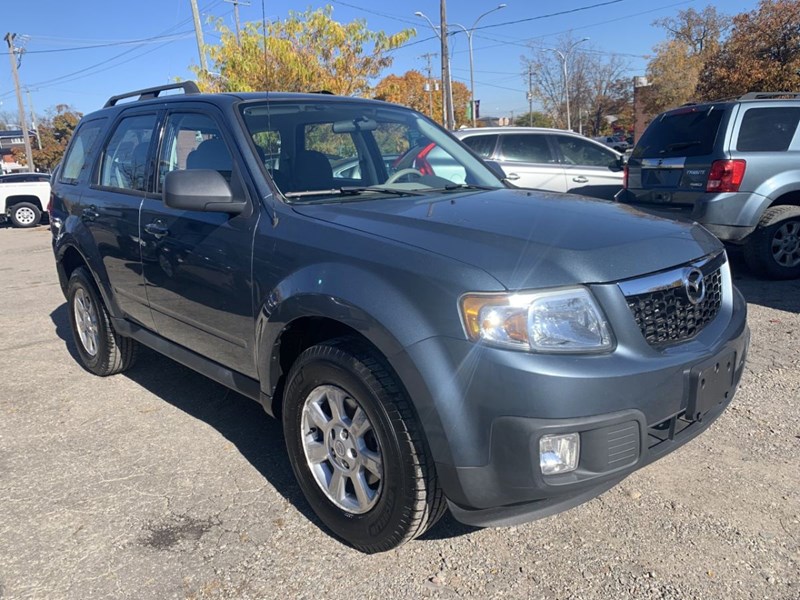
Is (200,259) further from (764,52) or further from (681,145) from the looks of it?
(764,52)

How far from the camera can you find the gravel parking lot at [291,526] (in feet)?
8.11

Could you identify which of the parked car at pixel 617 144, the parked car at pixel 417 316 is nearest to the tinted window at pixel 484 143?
the parked car at pixel 617 144

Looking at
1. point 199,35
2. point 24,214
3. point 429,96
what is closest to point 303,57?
point 199,35

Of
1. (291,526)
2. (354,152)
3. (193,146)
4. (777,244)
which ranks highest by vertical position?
(193,146)

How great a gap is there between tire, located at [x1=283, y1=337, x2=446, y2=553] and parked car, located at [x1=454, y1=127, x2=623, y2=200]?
7314 millimetres

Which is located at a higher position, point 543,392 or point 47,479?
point 543,392

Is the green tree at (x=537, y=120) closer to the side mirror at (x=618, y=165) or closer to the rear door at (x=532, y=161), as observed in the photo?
the rear door at (x=532, y=161)

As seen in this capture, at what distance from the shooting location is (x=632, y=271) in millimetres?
2318

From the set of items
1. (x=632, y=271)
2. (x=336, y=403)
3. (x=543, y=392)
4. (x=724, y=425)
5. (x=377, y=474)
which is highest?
(x=632, y=271)

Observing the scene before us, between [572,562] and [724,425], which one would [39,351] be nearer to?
[572,562]

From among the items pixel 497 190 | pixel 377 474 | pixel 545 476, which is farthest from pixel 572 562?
pixel 497 190

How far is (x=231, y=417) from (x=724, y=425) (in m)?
2.87

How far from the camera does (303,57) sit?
15680 millimetres

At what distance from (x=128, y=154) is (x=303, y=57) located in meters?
12.5
